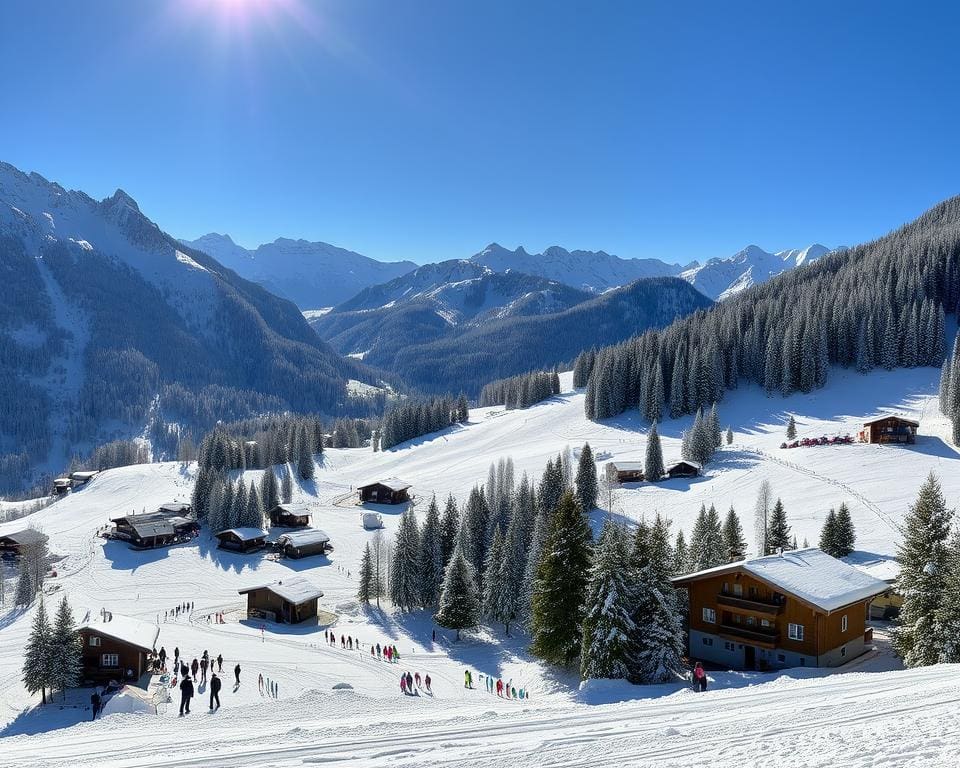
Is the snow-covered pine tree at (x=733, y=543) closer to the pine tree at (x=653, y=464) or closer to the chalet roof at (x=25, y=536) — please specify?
the pine tree at (x=653, y=464)

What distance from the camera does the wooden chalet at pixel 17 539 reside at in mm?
80438

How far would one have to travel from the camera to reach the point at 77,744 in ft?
71.6

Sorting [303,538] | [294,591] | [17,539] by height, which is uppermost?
[294,591]

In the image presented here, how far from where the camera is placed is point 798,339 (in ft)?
382

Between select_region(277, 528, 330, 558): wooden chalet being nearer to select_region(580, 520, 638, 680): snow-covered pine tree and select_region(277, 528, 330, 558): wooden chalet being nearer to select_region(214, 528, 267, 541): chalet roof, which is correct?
select_region(214, 528, 267, 541): chalet roof

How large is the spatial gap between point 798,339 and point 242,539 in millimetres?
98385

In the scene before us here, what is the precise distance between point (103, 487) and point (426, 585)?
81133 millimetres

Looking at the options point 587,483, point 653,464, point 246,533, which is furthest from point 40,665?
point 653,464

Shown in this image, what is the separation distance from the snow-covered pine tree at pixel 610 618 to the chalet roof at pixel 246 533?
56.9m

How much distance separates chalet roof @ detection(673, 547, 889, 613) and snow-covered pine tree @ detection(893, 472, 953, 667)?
2025 mm

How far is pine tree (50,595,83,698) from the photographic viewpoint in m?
37.1

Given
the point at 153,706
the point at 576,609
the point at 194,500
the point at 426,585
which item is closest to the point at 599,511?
the point at 426,585

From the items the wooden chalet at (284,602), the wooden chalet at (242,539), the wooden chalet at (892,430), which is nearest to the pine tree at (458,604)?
the wooden chalet at (284,602)

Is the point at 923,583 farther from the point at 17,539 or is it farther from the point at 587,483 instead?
the point at 17,539
